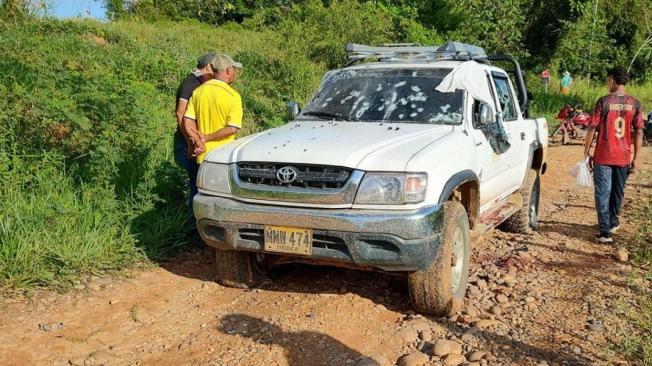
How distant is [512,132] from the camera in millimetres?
5504

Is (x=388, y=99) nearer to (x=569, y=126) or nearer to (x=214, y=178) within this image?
(x=214, y=178)

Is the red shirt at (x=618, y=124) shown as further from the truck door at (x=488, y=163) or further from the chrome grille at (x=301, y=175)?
Result: the chrome grille at (x=301, y=175)

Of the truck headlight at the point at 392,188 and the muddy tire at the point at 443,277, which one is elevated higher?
the truck headlight at the point at 392,188

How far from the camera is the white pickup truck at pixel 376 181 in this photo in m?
3.58

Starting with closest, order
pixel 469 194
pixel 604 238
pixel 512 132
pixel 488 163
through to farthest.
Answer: pixel 469 194
pixel 488 163
pixel 512 132
pixel 604 238

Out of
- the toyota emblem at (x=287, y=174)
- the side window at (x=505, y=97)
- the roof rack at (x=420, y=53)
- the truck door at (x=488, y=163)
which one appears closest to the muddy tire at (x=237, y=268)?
the toyota emblem at (x=287, y=174)

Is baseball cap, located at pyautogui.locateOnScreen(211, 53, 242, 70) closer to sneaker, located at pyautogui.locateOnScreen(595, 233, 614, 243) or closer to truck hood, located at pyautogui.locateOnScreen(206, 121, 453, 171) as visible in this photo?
truck hood, located at pyautogui.locateOnScreen(206, 121, 453, 171)

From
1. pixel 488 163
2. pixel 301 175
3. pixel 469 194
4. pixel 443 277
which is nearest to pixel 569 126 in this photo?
pixel 488 163

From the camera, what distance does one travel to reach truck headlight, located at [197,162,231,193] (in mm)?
4008

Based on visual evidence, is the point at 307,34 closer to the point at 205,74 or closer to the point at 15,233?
the point at 205,74

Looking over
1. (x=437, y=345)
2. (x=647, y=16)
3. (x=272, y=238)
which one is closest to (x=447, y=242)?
(x=437, y=345)

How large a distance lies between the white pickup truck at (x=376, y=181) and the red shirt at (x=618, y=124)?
1.33 meters

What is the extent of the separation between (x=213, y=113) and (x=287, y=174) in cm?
148

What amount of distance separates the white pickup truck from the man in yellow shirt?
55 cm
